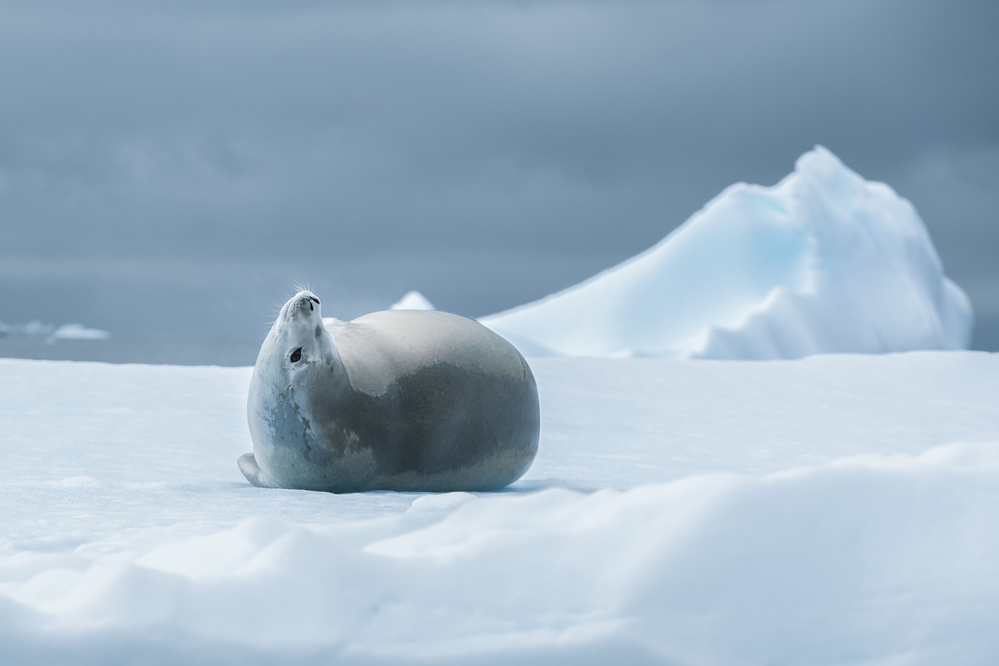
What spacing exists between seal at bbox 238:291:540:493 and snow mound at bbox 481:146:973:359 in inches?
336

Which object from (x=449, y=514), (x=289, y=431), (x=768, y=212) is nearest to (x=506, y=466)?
(x=289, y=431)

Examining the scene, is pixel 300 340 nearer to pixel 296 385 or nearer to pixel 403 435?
pixel 296 385

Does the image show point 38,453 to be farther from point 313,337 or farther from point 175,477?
point 313,337

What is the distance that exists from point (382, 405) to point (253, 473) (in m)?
0.65

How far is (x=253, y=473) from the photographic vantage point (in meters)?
3.42

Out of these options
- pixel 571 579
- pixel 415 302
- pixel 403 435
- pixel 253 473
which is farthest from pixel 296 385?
pixel 415 302

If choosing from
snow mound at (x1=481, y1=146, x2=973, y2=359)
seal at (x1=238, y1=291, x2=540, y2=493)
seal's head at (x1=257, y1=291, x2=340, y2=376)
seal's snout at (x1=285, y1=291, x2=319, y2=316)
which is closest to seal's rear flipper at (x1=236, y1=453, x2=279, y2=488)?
seal at (x1=238, y1=291, x2=540, y2=493)

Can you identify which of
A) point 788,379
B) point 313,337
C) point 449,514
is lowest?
point 788,379

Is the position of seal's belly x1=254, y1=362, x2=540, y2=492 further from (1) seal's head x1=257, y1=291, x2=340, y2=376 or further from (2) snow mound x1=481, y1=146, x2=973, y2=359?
(2) snow mound x1=481, y1=146, x2=973, y2=359

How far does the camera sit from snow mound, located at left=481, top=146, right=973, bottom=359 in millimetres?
12297

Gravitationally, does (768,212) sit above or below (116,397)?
above

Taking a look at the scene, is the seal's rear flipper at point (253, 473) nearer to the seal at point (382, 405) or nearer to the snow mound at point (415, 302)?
the seal at point (382, 405)

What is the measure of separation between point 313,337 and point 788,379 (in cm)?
484

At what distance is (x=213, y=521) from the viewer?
8.33ft
